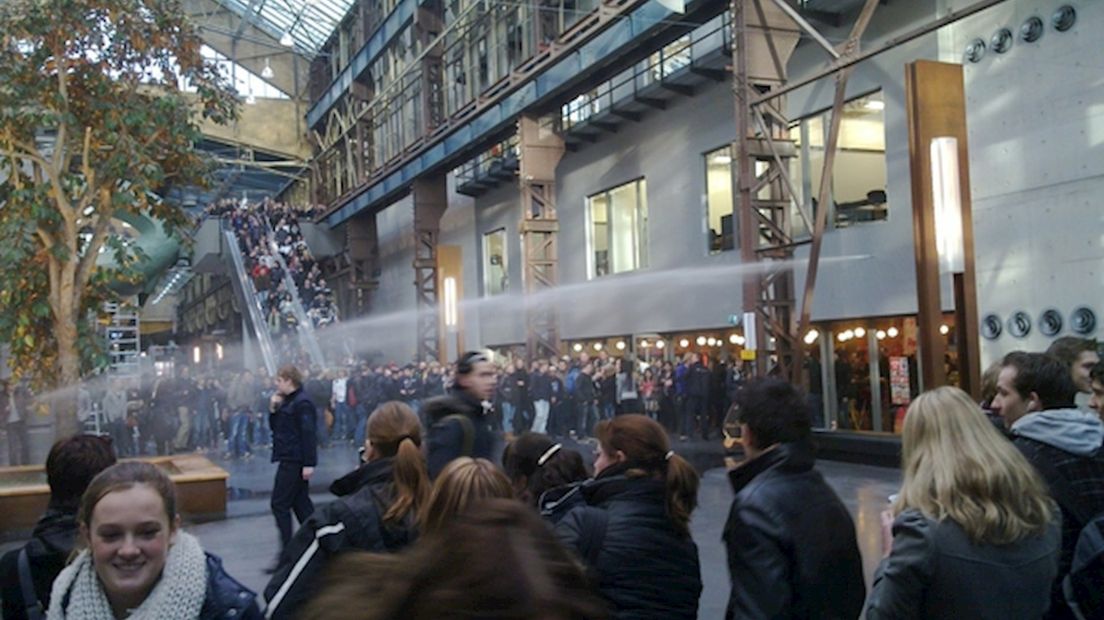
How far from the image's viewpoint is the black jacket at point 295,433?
7688 mm

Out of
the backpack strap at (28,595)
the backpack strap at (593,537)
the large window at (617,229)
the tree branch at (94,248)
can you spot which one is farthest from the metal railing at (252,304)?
the backpack strap at (593,537)

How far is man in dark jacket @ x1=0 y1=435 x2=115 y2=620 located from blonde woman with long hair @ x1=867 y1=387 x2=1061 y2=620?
253 centimetres

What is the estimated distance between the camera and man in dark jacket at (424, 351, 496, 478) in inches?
193

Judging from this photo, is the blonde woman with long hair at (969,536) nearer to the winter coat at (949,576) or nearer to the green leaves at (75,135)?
the winter coat at (949,576)

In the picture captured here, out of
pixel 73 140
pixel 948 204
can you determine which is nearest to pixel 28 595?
pixel 948 204

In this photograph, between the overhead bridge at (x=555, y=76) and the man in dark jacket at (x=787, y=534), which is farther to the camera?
the overhead bridge at (x=555, y=76)

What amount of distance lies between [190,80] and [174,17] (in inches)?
28.5

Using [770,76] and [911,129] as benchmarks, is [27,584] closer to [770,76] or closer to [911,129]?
[911,129]

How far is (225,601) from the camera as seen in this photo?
7.51 ft

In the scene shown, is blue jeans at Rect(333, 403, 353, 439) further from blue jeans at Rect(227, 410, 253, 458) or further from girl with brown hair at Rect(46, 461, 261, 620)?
girl with brown hair at Rect(46, 461, 261, 620)

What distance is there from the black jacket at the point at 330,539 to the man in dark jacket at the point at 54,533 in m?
0.68

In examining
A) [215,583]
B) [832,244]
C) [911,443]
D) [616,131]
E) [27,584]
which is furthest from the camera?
[616,131]

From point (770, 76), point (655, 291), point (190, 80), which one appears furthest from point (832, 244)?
point (190, 80)

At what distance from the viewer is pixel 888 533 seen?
2.87 metres
